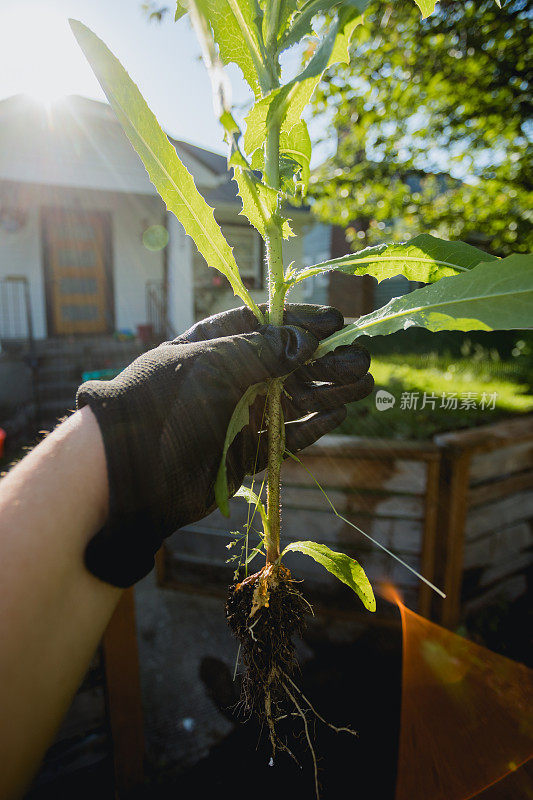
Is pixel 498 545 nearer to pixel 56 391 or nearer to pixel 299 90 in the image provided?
pixel 299 90

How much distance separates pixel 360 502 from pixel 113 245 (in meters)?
8.91

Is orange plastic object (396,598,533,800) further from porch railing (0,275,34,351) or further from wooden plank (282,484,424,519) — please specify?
Answer: porch railing (0,275,34,351)

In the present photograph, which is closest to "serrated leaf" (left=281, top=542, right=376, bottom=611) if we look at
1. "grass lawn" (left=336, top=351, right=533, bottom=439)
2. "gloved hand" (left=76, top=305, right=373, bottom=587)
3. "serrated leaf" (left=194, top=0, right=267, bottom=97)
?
"gloved hand" (left=76, top=305, right=373, bottom=587)

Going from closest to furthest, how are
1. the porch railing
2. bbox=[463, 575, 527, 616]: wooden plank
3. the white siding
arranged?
bbox=[463, 575, 527, 616]: wooden plank → the porch railing → the white siding

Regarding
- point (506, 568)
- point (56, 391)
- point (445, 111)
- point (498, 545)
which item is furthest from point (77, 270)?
point (506, 568)

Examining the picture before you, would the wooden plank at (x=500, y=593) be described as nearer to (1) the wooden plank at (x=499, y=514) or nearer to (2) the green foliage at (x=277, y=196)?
(1) the wooden plank at (x=499, y=514)

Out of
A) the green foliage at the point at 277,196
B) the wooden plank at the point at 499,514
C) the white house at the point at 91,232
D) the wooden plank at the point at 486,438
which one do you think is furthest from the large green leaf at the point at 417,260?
the white house at the point at 91,232

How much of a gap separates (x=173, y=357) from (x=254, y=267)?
35.5 ft

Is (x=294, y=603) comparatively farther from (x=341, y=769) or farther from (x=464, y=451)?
(x=464, y=451)

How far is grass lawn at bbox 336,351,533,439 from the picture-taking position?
3924 mm

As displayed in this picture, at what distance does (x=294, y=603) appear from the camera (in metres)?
1.19

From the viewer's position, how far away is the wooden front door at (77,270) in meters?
9.27

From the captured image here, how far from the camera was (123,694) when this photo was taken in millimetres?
2055

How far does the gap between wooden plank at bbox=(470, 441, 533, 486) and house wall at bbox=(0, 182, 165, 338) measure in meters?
8.56
